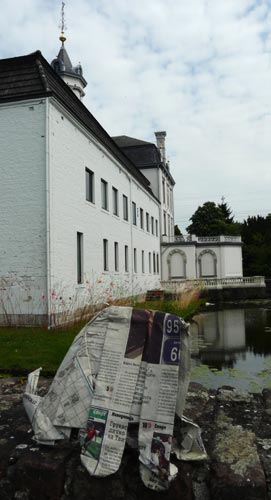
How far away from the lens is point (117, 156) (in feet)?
61.5

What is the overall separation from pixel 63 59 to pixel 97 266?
93.0 feet

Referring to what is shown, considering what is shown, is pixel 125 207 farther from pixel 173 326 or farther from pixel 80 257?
pixel 173 326

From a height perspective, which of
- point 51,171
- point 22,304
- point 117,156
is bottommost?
point 22,304

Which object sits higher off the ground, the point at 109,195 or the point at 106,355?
the point at 109,195

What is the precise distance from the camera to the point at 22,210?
10.9 meters

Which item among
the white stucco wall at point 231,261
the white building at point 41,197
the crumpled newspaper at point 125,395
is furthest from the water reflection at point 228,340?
the white stucco wall at point 231,261

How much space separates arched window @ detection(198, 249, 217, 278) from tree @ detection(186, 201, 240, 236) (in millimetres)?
17344

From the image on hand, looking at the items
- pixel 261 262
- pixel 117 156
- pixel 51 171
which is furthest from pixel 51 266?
pixel 261 262

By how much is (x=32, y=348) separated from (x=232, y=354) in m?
4.45

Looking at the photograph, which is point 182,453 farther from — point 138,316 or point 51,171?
point 51,171

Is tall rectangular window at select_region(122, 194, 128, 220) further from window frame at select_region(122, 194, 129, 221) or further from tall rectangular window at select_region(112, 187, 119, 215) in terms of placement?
tall rectangular window at select_region(112, 187, 119, 215)

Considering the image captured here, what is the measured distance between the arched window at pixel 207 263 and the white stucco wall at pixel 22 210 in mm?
28637

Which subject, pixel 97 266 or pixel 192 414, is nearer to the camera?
pixel 192 414

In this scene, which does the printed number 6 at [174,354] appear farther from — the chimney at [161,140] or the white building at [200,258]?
the chimney at [161,140]
